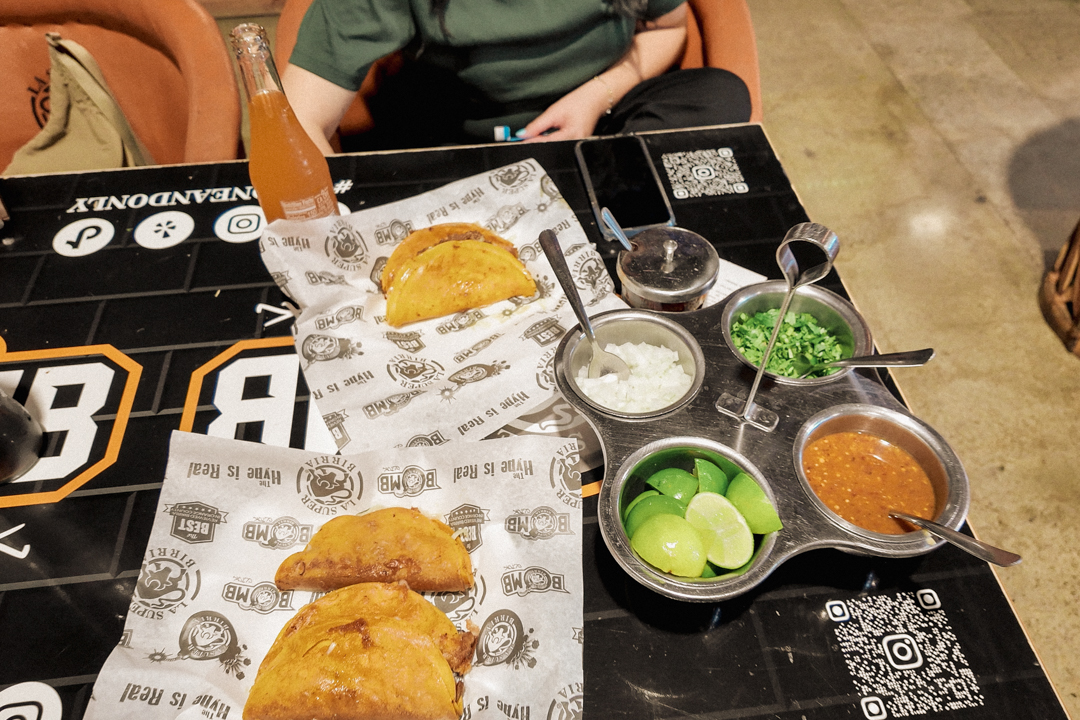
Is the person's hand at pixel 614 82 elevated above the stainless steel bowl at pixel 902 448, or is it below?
→ above

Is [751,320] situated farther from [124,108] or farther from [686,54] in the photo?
[124,108]

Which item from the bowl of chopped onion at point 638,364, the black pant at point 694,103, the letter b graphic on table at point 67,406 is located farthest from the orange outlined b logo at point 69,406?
the black pant at point 694,103

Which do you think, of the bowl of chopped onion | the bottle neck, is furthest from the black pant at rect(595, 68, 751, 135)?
the bottle neck

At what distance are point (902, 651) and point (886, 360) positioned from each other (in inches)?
24.0

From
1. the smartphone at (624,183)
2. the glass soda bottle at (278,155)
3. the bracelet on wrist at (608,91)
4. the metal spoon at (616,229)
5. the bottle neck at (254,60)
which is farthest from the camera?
the bracelet on wrist at (608,91)

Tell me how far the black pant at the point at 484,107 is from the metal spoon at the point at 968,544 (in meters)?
1.63

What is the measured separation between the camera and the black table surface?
1.23m

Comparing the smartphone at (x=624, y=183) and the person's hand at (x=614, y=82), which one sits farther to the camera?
the person's hand at (x=614, y=82)

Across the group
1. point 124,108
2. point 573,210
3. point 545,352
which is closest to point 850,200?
point 573,210

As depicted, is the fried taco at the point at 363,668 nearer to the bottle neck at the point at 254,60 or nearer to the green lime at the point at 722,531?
the green lime at the point at 722,531

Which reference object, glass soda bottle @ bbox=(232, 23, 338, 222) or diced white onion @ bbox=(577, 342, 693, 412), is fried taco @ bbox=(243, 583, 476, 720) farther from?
glass soda bottle @ bbox=(232, 23, 338, 222)

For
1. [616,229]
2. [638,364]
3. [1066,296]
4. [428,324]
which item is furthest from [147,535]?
[1066,296]

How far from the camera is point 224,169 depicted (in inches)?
87.9

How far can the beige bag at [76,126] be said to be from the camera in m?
2.40
